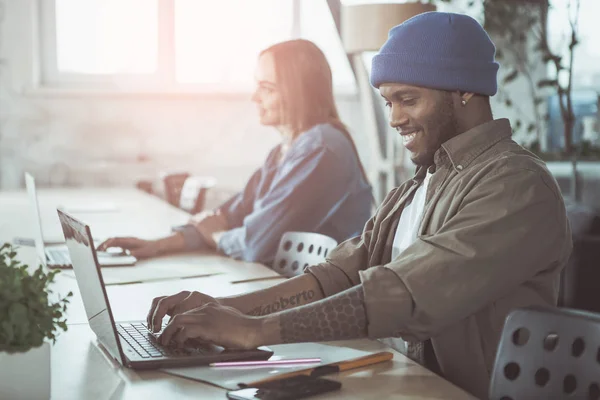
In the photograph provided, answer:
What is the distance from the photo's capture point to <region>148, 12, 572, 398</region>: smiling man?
5.01 feet

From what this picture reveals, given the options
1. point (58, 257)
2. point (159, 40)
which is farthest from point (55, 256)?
point (159, 40)

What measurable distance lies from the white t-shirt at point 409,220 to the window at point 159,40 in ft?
14.4

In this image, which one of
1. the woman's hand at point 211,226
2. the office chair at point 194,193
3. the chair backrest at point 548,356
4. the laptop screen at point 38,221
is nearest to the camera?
the chair backrest at point 548,356

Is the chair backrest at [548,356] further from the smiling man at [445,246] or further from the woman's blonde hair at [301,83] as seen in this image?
the woman's blonde hair at [301,83]

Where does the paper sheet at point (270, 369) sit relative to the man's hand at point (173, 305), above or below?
below

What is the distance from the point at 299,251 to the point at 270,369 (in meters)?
1.27

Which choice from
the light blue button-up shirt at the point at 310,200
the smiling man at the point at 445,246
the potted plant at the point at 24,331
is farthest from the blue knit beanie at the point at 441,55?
the light blue button-up shirt at the point at 310,200

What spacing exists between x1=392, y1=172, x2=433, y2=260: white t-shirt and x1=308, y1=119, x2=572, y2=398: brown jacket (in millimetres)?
105

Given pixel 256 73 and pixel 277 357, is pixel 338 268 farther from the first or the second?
pixel 256 73

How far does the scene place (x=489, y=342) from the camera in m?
1.63

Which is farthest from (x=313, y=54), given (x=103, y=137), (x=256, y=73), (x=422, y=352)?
(x=103, y=137)

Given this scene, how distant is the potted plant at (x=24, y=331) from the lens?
1151 mm

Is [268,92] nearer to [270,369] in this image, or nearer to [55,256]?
[55,256]

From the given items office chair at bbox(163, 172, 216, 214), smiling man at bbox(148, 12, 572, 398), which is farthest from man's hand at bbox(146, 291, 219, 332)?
office chair at bbox(163, 172, 216, 214)
